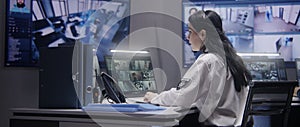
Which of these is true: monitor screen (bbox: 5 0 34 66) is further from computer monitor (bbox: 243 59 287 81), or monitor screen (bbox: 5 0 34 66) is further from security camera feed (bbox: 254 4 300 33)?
security camera feed (bbox: 254 4 300 33)

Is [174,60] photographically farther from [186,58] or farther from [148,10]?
[148,10]

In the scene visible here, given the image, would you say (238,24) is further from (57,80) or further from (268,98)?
(57,80)

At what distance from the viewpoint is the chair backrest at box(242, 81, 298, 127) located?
2008 mm

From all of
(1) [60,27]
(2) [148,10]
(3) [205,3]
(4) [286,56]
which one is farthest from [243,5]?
(1) [60,27]

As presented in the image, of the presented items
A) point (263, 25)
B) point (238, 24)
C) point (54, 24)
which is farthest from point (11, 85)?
point (263, 25)

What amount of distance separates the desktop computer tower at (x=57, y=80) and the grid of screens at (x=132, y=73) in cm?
58

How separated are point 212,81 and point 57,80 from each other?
76 centimetres

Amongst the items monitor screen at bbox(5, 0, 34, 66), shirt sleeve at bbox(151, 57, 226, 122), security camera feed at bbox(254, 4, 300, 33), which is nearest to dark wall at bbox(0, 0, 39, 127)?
monitor screen at bbox(5, 0, 34, 66)

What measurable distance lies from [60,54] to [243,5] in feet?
7.32

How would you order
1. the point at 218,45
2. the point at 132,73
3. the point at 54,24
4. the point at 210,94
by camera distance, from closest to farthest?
1. the point at 210,94
2. the point at 218,45
3. the point at 132,73
4. the point at 54,24

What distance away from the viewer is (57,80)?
6.66ft

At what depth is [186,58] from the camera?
392cm

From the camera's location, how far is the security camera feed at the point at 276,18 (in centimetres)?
366

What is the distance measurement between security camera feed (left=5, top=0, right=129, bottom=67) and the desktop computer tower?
187mm
